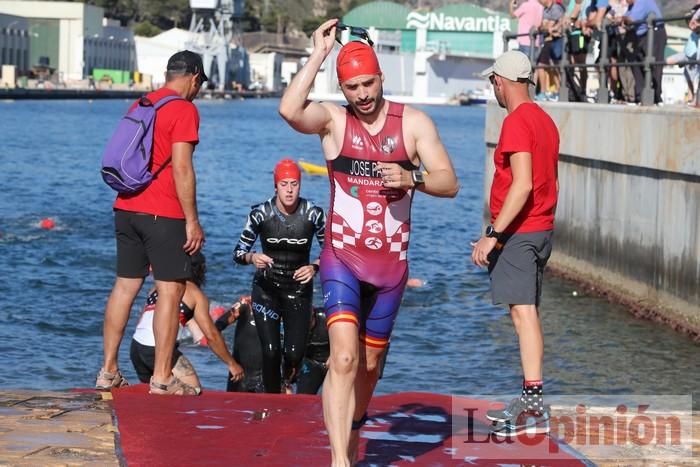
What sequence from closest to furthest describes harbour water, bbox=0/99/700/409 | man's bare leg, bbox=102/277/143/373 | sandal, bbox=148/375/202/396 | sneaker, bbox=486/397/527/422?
sneaker, bbox=486/397/527/422, sandal, bbox=148/375/202/396, man's bare leg, bbox=102/277/143/373, harbour water, bbox=0/99/700/409

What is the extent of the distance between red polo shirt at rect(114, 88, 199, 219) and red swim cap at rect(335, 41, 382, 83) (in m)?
1.87

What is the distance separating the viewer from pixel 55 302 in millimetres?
18094

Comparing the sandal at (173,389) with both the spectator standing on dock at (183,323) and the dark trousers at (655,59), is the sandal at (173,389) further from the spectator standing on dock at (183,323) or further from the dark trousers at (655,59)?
the dark trousers at (655,59)

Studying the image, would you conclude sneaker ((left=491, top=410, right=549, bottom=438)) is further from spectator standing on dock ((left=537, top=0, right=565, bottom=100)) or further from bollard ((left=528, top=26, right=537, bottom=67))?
bollard ((left=528, top=26, right=537, bottom=67))

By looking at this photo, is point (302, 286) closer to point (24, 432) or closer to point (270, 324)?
point (270, 324)

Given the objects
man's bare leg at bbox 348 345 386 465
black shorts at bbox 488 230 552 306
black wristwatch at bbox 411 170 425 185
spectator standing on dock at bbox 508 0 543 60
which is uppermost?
spectator standing on dock at bbox 508 0 543 60

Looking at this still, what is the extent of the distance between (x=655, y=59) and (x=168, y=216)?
1026cm

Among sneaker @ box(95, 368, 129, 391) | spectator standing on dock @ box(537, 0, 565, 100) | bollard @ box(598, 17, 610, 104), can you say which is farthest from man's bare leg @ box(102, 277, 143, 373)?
spectator standing on dock @ box(537, 0, 565, 100)

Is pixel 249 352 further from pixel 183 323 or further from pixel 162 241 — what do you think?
pixel 162 241

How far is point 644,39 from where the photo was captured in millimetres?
17703

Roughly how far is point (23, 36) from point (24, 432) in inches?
5724

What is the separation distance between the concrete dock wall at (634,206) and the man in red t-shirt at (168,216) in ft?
22.6

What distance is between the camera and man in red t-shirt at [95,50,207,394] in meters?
8.22

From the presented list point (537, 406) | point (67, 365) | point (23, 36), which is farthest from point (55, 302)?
point (23, 36)
